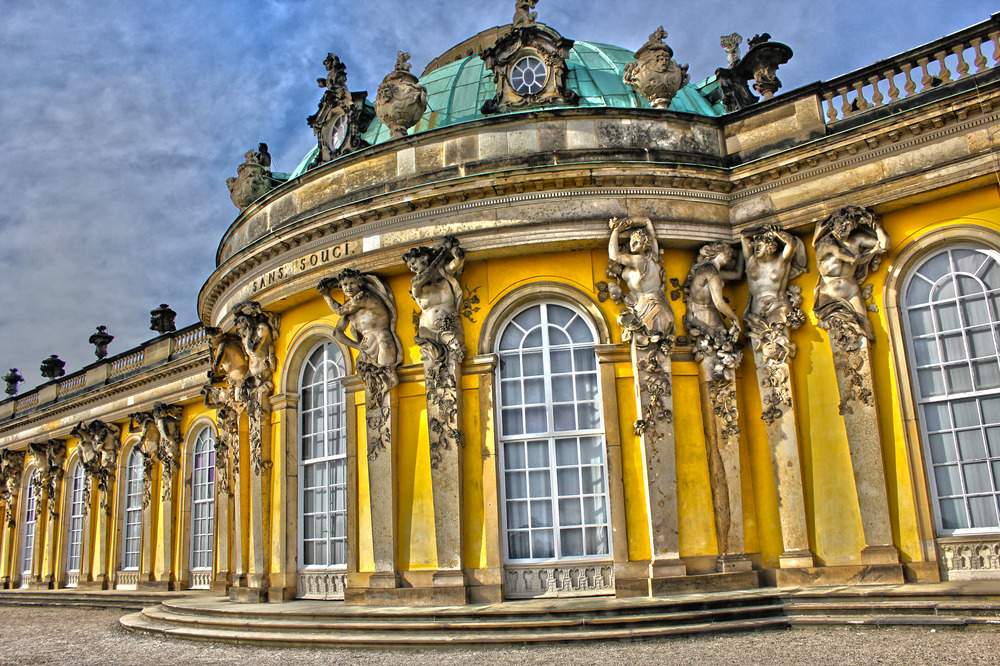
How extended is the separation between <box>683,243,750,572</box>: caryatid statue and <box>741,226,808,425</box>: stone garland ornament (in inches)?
12.0

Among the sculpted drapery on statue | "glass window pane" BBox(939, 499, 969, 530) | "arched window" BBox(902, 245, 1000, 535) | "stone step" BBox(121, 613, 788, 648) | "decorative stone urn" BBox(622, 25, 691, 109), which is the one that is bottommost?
"stone step" BBox(121, 613, 788, 648)

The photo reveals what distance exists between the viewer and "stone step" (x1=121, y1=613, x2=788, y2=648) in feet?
32.5

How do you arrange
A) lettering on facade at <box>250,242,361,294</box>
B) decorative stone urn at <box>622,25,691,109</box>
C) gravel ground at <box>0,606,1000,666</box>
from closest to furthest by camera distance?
gravel ground at <box>0,606,1000,666</box> → decorative stone urn at <box>622,25,691,109</box> → lettering on facade at <box>250,242,361,294</box>

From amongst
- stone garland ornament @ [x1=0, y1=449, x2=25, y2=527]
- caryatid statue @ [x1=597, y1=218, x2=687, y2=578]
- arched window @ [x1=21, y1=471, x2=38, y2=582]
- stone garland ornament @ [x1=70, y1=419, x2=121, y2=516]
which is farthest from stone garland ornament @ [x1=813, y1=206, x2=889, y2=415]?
stone garland ornament @ [x1=0, y1=449, x2=25, y2=527]

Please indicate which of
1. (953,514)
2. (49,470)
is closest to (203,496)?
(49,470)

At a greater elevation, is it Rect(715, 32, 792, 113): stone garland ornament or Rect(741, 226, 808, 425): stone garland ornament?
Rect(715, 32, 792, 113): stone garland ornament

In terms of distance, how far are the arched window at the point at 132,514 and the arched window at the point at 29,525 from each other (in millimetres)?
7272

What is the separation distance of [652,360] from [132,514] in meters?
19.3

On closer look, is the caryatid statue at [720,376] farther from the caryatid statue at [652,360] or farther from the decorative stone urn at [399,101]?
the decorative stone urn at [399,101]

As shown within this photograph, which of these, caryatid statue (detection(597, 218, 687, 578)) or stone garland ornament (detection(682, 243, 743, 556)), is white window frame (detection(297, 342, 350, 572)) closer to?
caryatid statue (detection(597, 218, 687, 578))

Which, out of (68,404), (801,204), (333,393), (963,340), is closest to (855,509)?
(963,340)

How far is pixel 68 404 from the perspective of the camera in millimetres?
28812

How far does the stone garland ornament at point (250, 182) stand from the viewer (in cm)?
1805

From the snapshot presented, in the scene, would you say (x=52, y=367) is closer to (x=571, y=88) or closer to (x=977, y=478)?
(x=571, y=88)
